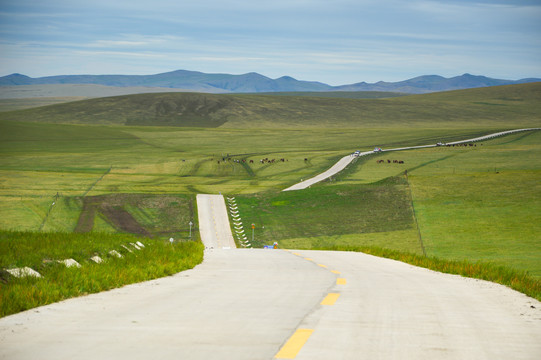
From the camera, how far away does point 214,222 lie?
6278 cm

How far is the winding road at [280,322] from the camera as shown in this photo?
6281 mm

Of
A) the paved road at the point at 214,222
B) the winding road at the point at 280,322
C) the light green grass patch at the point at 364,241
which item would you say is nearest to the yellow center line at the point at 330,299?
the winding road at the point at 280,322

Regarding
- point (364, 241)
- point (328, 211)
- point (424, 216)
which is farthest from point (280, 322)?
point (328, 211)

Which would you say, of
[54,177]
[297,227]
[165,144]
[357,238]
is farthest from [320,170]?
[165,144]

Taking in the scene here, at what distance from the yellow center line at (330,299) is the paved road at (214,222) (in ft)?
137

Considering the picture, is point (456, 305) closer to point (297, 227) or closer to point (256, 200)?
point (297, 227)

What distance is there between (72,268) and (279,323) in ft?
16.1

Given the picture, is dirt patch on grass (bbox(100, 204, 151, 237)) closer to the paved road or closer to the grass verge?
the paved road

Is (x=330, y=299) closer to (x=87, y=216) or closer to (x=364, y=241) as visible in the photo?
(x=364, y=241)

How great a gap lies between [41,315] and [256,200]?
66.1 metres

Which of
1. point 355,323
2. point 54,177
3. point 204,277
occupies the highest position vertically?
point 355,323

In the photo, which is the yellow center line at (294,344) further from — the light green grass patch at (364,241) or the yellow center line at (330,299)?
the light green grass patch at (364,241)

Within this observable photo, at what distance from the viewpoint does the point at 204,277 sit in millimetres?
12398

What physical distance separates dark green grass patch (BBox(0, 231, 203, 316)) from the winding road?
351mm
